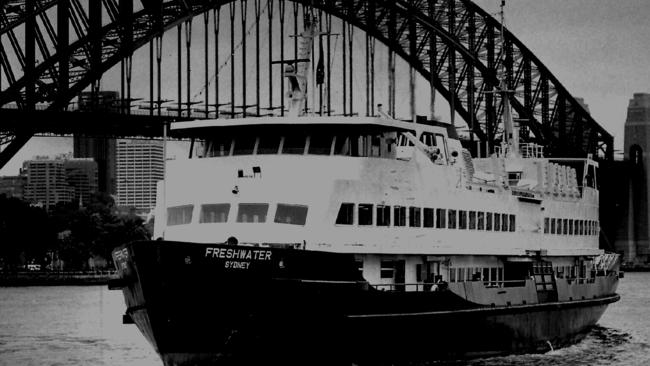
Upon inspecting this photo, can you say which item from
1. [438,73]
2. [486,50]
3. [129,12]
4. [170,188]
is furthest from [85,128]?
[170,188]

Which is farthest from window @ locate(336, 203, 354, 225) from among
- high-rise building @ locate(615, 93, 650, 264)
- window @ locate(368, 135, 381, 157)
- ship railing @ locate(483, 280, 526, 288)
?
high-rise building @ locate(615, 93, 650, 264)

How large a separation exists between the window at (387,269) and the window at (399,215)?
3.39 feet

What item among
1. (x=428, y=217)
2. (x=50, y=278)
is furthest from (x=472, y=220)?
(x=50, y=278)

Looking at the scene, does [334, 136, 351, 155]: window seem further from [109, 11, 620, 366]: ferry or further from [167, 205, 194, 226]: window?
[167, 205, 194, 226]: window

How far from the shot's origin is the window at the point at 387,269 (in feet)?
120

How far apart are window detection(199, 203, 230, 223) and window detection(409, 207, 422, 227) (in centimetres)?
508

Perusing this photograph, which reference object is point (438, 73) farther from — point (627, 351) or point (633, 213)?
point (627, 351)

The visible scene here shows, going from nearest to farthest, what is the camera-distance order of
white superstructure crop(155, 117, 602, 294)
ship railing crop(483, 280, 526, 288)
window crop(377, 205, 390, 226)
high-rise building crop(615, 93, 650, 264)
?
white superstructure crop(155, 117, 602, 294)
window crop(377, 205, 390, 226)
ship railing crop(483, 280, 526, 288)
high-rise building crop(615, 93, 650, 264)

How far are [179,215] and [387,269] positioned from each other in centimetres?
546

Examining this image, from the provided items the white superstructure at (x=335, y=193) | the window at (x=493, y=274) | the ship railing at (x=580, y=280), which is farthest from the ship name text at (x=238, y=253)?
the ship railing at (x=580, y=280)

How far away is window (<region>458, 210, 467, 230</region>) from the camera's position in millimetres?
40312

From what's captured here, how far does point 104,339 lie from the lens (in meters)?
50.7

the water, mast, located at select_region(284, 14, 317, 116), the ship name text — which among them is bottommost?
the water

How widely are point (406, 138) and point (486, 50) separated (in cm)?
7722
